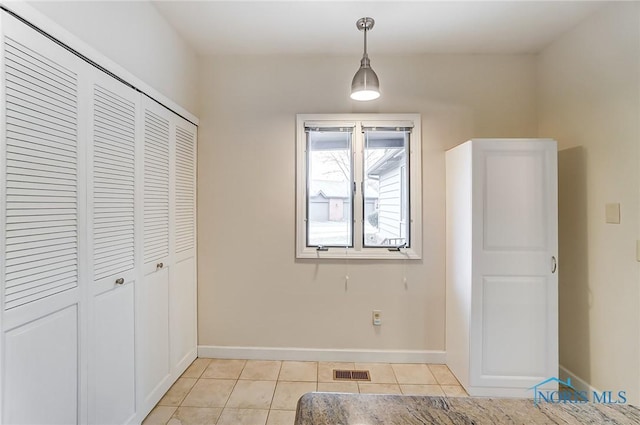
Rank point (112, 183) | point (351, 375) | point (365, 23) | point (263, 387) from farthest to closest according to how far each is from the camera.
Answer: point (351, 375), point (263, 387), point (365, 23), point (112, 183)

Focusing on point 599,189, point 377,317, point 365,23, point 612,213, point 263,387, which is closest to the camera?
point 612,213

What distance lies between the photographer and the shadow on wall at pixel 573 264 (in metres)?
2.24

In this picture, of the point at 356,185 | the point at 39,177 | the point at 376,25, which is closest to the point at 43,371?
the point at 39,177

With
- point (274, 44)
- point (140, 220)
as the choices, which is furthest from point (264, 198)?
point (274, 44)

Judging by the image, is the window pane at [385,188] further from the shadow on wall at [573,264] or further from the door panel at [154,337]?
the door panel at [154,337]

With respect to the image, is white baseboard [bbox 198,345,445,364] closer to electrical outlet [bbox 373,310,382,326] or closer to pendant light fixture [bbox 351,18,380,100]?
electrical outlet [bbox 373,310,382,326]

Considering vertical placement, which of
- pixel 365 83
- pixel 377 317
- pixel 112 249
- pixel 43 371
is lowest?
pixel 377 317

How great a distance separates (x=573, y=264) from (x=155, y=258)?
3052 millimetres

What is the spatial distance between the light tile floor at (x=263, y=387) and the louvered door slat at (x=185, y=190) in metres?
1.05

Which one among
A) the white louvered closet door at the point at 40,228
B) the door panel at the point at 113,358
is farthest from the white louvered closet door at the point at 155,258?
the white louvered closet door at the point at 40,228

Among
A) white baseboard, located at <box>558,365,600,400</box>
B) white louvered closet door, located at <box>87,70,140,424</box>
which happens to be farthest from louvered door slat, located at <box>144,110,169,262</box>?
white baseboard, located at <box>558,365,600,400</box>

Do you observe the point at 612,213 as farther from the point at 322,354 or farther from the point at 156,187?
the point at 156,187

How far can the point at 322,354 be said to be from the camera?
108 inches

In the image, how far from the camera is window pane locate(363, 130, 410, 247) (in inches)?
108
